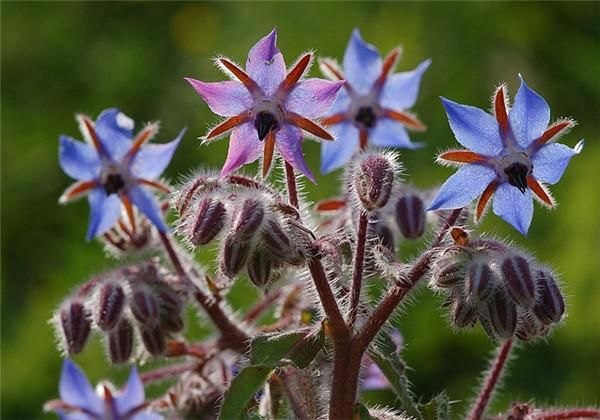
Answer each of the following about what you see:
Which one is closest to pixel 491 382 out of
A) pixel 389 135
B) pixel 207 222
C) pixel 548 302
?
pixel 548 302

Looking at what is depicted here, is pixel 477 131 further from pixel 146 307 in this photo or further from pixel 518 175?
pixel 146 307

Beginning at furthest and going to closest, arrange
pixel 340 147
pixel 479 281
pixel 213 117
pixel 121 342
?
1. pixel 213 117
2. pixel 340 147
3. pixel 121 342
4. pixel 479 281

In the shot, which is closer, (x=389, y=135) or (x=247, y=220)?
(x=247, y=220)

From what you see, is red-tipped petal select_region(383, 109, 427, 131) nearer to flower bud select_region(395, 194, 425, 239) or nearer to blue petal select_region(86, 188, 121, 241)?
flower bud select_region(395, 194, 425, 239)

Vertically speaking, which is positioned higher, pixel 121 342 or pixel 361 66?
pixel 361 66

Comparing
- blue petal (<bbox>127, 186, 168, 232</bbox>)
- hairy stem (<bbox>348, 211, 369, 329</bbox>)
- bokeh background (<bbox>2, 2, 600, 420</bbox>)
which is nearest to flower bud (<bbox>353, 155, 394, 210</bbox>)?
hairy stem (<bbox>348, 211, 369, 329</bbox>)

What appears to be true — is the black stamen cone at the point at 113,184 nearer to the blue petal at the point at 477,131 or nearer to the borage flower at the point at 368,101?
the borage flower at the point at 368,101
